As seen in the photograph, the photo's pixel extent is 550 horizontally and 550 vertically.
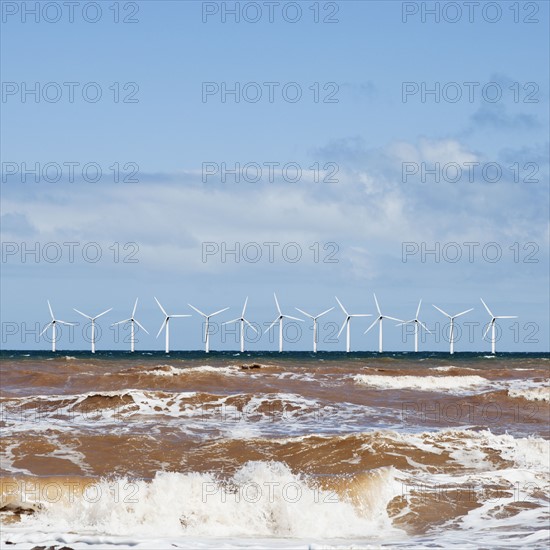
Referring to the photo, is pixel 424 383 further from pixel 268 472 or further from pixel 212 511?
pixel 212 511

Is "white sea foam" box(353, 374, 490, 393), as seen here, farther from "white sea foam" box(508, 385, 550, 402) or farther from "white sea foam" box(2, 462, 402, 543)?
"white sea foam" box(2, 462, 402, 543)

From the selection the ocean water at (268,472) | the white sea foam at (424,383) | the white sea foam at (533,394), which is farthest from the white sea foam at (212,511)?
the white sea foam at (424,383)

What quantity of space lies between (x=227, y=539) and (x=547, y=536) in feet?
15.5

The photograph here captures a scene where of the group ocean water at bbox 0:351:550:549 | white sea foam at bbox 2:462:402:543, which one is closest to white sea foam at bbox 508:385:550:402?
ocean water at bbox 0:351:550:549

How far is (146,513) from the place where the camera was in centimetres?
1521

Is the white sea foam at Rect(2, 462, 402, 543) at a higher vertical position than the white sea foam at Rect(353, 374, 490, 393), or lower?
higher

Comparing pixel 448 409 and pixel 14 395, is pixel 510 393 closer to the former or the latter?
pixel 448 409

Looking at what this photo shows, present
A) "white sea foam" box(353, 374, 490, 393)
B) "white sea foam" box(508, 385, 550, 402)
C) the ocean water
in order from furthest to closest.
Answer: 1. "white sea foam" box(353, 374, 490, 393)
2. "white sea foam" box(508, 385, 550, 402)
3. the ocean water

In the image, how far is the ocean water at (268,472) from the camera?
1460cm

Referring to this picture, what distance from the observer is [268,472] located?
696 inches

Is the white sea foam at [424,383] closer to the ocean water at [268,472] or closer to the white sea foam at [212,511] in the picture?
the ocean water at [268,472]

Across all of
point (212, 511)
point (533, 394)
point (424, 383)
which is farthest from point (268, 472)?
point (424, 383)

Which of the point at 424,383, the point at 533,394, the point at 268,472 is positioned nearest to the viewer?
the point at 268,472

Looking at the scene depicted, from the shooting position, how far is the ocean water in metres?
14.6
